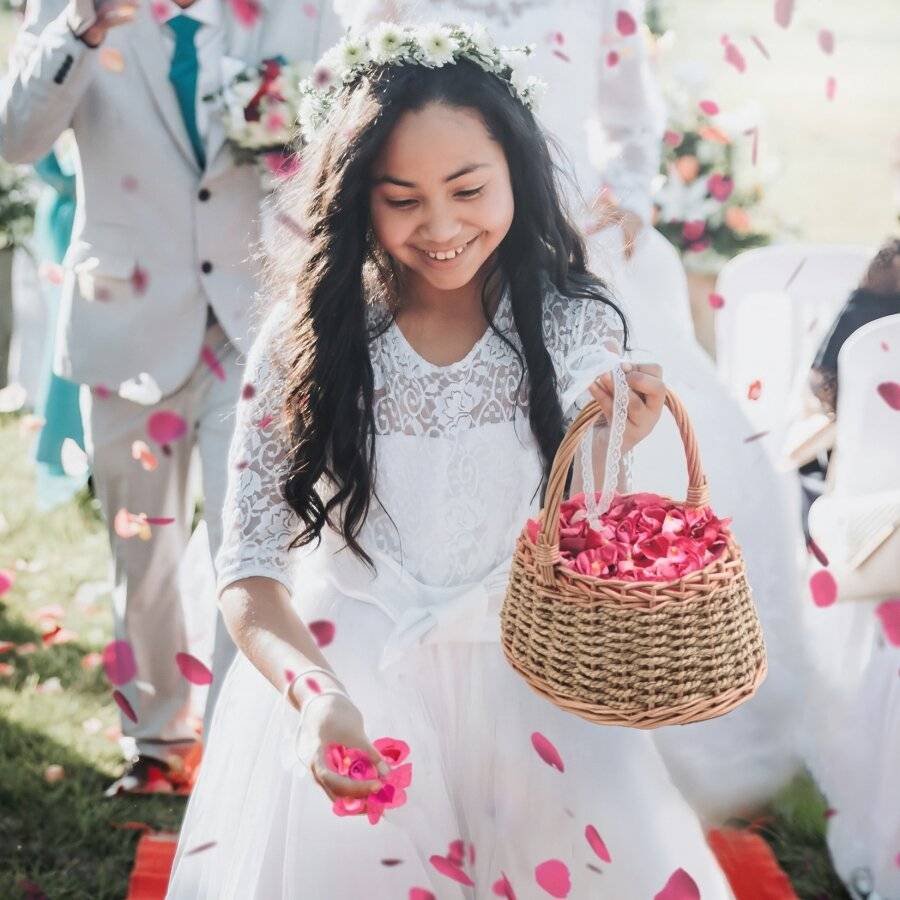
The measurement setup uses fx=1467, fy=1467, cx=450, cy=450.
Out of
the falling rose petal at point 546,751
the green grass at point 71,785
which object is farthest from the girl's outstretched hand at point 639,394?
the green grass at point 71,785

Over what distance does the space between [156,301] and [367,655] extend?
1466mm

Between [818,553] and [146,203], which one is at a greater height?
[146,203]

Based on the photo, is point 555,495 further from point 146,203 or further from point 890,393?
point 146,203

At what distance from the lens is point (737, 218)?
5.92m

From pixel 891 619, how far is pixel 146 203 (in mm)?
1906

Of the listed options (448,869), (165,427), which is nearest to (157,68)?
(165,427)

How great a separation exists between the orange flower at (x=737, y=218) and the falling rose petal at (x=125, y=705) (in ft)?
11.1

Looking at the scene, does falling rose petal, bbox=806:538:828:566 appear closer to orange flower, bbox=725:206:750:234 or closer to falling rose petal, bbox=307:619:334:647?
falling rose petal, bbox=307:619:334:647

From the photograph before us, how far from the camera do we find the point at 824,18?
54.2 ft

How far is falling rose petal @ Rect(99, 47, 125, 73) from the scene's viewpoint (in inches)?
128

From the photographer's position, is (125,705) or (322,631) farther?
(125,705)

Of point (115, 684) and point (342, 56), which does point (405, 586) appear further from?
point (115, 684)

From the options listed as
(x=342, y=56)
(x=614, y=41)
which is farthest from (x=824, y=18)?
(x=342, y=56)

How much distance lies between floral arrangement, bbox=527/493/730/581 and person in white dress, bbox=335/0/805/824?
133 centimetres
